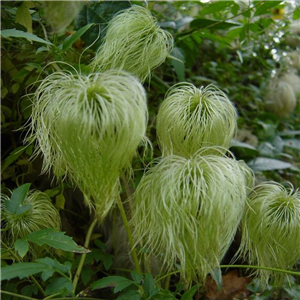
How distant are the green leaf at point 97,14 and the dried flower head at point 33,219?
16.0 inches

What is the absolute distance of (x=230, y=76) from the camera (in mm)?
2248

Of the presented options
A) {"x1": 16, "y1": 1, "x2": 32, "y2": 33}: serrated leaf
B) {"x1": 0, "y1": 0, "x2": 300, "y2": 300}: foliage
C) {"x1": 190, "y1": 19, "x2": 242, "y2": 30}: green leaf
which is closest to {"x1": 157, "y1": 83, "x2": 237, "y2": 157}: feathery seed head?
{"x1": 0, "y1": 0, "x2": 300, "y2": 300}: foliage

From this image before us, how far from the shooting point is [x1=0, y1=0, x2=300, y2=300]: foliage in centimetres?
71

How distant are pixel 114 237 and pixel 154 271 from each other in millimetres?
144

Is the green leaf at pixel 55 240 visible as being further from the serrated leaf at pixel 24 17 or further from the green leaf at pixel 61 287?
the serrated leaf at pixel 24 17

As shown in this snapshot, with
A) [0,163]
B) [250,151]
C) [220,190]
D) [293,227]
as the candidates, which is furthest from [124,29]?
[250,151]

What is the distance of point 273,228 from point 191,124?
0.27 metres

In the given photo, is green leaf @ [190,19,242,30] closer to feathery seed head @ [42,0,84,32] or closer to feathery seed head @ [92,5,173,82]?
feathery seed head @ [92,5,173,82]

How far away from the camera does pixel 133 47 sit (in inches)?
34.4

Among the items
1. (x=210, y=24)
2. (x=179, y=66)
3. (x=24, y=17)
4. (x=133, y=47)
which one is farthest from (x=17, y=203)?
(x=210, y=24)

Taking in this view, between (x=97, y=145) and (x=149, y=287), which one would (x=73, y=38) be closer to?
(x=97, y=145)

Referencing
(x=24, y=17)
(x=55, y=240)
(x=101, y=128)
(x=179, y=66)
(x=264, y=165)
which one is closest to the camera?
(x=101, y=128)

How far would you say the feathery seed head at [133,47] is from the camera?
0.88 meters

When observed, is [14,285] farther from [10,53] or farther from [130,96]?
[10,53]
